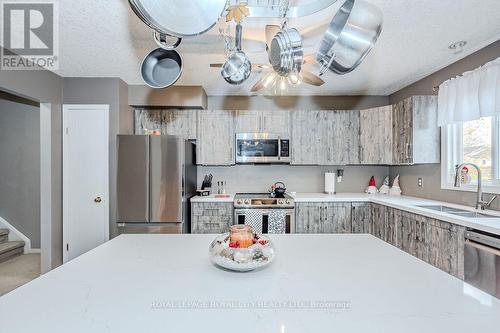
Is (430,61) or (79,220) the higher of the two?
(430,61)

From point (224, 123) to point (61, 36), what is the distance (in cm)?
203

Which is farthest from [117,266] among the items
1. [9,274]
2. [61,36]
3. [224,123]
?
[9,274]

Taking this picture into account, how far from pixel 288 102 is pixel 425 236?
252cm

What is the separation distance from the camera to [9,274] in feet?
10.6

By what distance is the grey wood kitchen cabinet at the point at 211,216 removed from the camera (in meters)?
3.42

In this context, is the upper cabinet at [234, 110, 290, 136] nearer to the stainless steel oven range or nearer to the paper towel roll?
the paper towel roll

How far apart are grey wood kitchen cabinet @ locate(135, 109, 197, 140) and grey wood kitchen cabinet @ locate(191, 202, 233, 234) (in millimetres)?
1003

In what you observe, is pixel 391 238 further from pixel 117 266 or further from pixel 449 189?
pixel 117 266

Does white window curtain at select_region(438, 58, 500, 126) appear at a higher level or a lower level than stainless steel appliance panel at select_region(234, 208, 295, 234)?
higher

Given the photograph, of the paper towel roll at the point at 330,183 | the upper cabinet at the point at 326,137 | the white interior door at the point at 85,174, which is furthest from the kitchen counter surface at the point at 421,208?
the white interior door at the point at 85,174

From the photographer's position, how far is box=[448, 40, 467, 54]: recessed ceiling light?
7.64 ft

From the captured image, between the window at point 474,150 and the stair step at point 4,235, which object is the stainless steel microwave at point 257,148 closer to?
the window at point 474,150
